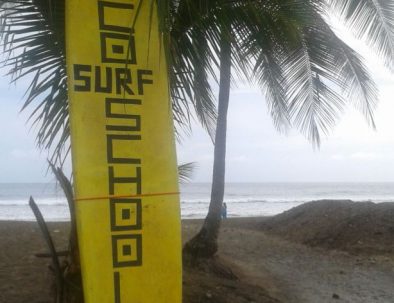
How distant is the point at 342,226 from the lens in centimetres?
1243

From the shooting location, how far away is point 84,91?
11.3 feet

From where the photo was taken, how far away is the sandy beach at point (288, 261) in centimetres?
670

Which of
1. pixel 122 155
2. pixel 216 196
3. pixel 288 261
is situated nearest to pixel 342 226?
pixel 288 261

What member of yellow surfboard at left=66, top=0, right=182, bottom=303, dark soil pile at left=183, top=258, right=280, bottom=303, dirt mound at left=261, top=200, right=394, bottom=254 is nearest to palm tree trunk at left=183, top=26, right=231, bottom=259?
dark soil pile at left=183, top=258, right=280, bottom=303

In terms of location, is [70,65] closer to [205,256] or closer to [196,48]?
[196,48]

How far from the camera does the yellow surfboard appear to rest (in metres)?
3.38

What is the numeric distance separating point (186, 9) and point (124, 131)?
4.36 feet

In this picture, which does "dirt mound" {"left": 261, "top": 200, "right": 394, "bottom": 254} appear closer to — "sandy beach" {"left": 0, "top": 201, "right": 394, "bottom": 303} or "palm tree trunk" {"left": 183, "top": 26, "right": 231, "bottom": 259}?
"sandy beach" {"left": 0, "top": 201, "right": 394, "bottom": 303}

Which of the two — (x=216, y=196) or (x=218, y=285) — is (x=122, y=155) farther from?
(x=216, y=196)

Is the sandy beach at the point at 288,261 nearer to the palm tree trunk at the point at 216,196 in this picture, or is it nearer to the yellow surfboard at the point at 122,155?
the palm tree trunk at the point at 216,196

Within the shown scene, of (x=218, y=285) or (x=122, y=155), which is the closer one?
(x=122, y=155)

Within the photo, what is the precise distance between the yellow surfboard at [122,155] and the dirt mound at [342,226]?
325 inches

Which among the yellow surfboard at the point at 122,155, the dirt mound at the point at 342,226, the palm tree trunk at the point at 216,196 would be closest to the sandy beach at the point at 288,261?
the dirt mound at the point at 342,226

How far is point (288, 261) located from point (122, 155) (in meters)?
7.30
